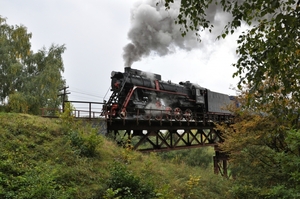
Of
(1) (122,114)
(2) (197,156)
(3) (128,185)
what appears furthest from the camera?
(2) (197,156)

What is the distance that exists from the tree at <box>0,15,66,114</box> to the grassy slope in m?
11.0

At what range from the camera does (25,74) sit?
25312 millimetres

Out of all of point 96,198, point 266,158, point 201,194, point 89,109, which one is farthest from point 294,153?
point 89,109

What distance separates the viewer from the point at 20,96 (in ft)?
72.0

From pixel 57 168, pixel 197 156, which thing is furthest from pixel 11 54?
pixel 197 156

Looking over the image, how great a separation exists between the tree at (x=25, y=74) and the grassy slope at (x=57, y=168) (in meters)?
11.0

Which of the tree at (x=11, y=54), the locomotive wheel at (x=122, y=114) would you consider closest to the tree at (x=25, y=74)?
the tree at (x=11, y=54)

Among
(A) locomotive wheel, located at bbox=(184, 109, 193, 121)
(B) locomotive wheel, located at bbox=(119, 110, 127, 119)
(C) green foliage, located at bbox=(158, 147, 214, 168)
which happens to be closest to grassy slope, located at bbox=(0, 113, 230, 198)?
(B) locomotive wheel, located at bbox=(119, 110, 127, 119)

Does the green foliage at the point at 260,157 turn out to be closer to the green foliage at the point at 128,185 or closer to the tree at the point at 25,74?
the green foliage at the point at 128,185

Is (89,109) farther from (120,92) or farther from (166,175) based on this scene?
(166,175)

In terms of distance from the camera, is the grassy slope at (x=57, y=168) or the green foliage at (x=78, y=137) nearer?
the grassy slope at (x=57, y=168)

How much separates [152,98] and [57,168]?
1110 centimetres

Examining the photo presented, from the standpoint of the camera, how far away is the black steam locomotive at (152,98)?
17042mm

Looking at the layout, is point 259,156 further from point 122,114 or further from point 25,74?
point 25,74
